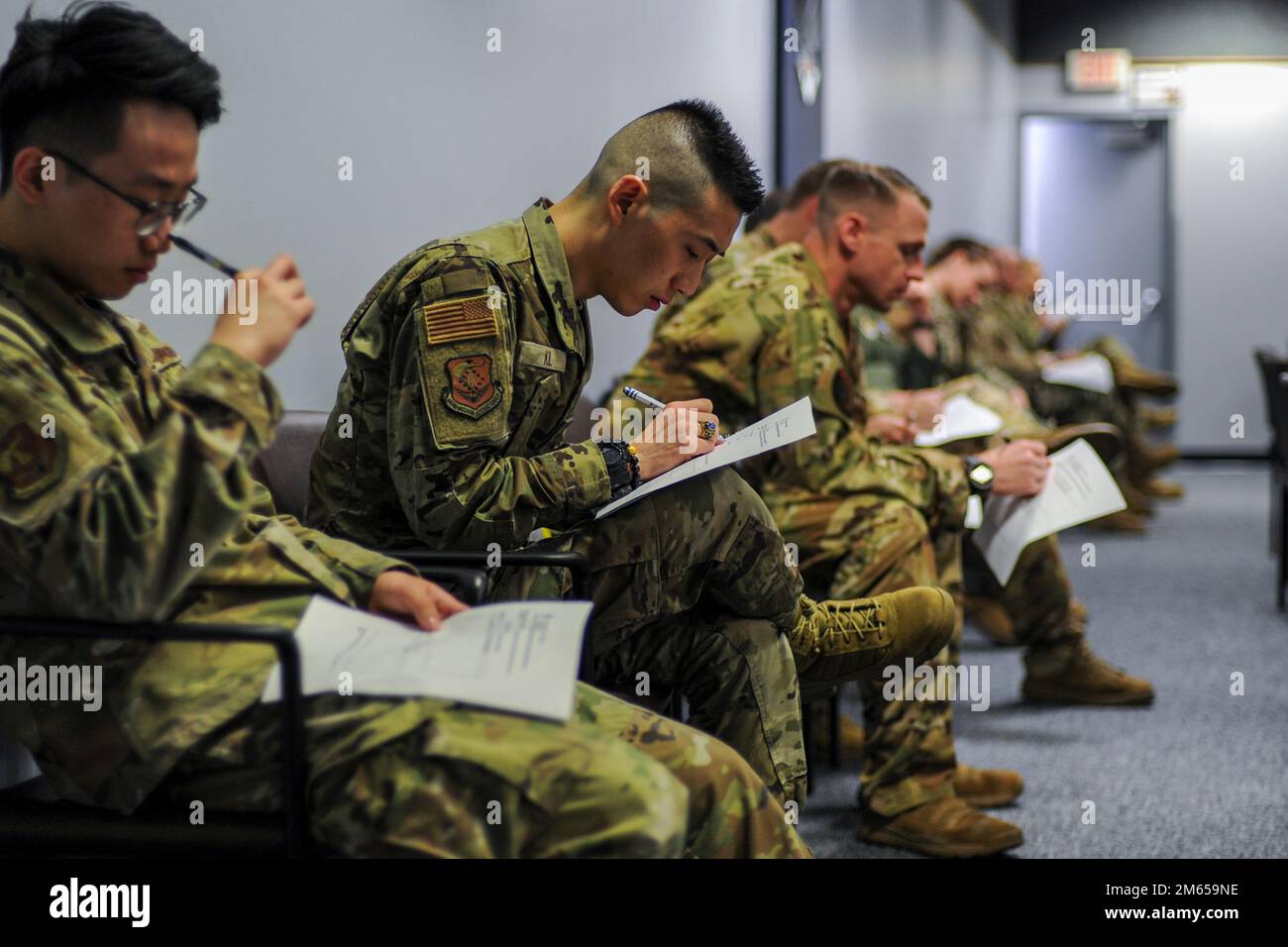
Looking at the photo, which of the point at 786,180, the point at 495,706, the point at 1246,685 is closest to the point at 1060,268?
the point at 786,180

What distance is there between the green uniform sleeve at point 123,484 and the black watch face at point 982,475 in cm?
151

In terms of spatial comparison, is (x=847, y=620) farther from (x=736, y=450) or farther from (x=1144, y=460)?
(x=1144, y=460)

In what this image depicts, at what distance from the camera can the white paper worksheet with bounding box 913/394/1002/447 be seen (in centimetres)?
284

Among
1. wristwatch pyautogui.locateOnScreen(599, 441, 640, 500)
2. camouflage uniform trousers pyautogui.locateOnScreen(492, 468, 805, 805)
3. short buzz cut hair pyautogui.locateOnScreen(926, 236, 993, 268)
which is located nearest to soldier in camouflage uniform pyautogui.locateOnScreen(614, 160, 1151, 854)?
camouflage uniform trousers pyautogui.locateOnScreen(492, 468, 805, 805)

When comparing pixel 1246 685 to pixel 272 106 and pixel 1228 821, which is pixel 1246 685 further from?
pixel 272 106

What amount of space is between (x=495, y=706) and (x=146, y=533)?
0.29 metres

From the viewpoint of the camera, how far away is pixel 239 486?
3.26 feet

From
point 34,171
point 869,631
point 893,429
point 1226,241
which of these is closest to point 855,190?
point 893,429

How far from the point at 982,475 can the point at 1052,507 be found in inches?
5.0

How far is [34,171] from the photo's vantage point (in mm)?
1056

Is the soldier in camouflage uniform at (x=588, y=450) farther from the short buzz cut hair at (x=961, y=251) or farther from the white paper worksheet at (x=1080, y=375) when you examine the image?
the white paper worksheet at (x=1080, y=375)

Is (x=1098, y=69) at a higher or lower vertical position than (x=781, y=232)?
higher

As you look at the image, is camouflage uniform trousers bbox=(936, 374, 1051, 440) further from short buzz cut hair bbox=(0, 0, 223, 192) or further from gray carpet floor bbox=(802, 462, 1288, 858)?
short buzz cut hair bbox=(0, 0, 223, 192)
